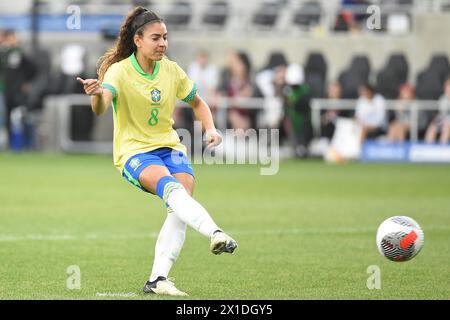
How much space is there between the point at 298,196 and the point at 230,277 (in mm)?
9084

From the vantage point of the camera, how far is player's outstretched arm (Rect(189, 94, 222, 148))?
930 cm

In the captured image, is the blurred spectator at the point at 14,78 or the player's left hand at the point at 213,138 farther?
the blurred spectator at the point at 14,78

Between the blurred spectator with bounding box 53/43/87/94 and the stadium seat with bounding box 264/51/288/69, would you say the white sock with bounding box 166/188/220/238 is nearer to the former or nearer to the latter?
the blurred spectator with bounding box 53/43/87/94

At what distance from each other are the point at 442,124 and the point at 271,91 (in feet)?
14.5

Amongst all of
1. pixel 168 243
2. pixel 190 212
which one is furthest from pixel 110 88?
pixel 168 243

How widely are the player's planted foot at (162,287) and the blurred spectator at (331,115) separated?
18.8 meters

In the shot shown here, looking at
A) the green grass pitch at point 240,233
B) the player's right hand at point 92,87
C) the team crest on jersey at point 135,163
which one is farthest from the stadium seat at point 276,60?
the player's right hand at point 92,87

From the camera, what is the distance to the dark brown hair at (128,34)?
9.33 meters

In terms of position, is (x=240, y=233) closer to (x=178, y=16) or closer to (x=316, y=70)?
(x=316, y=70)

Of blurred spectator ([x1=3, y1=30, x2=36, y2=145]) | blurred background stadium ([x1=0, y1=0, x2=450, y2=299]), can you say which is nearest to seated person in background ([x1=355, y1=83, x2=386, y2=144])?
blurred background stadium ([x1=0, y1=0, x2=450, y2=299])

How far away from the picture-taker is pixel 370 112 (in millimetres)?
27531

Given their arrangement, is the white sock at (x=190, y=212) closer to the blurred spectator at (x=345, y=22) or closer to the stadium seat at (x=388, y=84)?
the stadium seat at (x=388, y=84)

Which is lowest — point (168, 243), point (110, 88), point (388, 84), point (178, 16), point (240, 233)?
point (388, 84)
